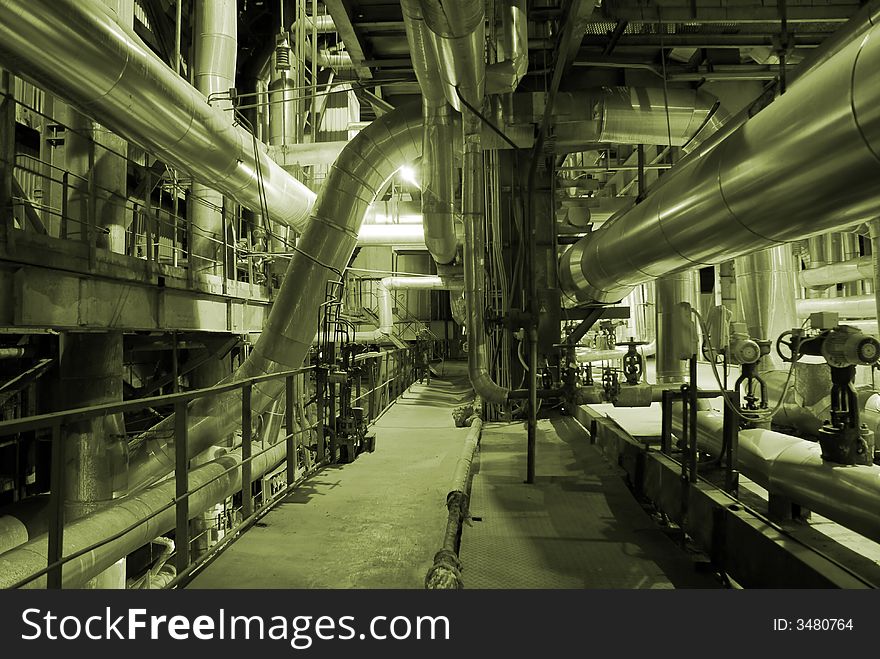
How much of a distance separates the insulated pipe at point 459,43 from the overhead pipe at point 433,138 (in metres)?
0.10

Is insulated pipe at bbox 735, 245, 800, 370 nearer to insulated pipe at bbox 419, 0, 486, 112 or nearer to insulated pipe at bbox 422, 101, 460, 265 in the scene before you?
insulated pipe at bbox 422, 101, 460, 265

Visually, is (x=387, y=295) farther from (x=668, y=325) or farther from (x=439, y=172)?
(x=439, y=172)

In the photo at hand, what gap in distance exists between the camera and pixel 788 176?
152cm

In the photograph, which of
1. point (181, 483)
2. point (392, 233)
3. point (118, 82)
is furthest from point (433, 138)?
point (392, 233)

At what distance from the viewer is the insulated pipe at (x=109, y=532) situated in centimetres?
268

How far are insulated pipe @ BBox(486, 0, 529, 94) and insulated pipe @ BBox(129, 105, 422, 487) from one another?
1.07 metres

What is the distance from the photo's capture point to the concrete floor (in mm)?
2221

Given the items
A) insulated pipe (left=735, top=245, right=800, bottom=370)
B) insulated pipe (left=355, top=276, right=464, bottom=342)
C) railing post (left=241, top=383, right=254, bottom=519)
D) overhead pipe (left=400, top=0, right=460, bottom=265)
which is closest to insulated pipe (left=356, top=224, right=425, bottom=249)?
overhead pipe (left=400, top=0, right=460, bottom=265)

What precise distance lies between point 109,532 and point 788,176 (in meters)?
3.74

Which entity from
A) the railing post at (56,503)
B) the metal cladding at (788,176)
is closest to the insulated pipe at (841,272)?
the metal cladding at (788,176)

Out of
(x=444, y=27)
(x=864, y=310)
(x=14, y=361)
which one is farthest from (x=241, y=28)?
(x=864, y=310)
